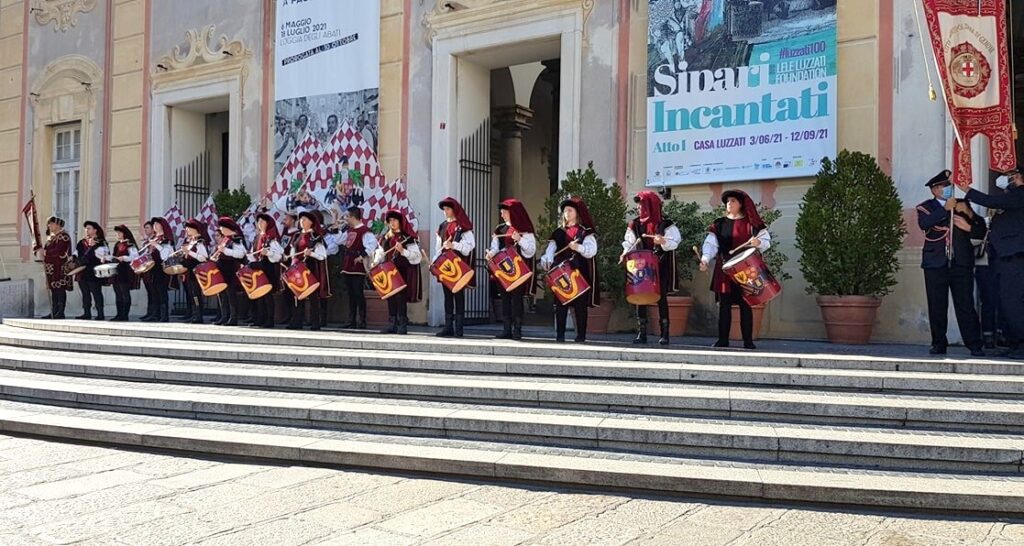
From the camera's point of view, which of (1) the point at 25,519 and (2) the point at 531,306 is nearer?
(1) the point at 25,519

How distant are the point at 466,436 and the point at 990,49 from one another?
21.5 ft

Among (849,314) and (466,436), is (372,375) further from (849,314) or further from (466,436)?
(849,314)

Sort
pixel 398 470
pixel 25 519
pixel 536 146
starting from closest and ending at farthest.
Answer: pixel 25 519 → pixel 398 470 → pixel 536 146

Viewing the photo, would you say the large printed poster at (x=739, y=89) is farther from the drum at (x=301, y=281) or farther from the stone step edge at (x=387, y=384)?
the drum at (x=301, y=281)

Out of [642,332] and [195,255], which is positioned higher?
[195,255]

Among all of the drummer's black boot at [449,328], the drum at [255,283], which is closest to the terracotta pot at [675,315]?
the drummer's black boot at [449,328]

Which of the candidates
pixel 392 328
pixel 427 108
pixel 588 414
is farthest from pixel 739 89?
pixel 588 414

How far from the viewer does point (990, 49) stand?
28.5 feet

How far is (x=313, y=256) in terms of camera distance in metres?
11.7

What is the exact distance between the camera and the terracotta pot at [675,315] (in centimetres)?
1021

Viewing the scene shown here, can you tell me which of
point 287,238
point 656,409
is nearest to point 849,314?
point 656,409

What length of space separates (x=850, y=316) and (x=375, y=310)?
6691mm

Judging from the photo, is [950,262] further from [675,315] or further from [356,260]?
[356,260]

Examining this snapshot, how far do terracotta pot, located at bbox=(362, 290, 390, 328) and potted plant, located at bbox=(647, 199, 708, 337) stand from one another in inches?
168
